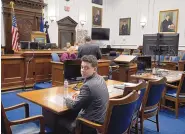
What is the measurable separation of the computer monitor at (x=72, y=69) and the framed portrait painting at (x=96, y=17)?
840cm

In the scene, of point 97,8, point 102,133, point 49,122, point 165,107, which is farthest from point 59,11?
point 102,133

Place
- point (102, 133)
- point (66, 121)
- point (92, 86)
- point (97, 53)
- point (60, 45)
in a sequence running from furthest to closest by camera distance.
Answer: point (60, 45) → point (97, 53) → point (66, 121) → point (92, 86) → point (102, 133)

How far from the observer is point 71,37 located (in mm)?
10203

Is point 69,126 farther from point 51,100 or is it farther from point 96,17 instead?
point 96,17

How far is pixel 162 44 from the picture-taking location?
4.52 m

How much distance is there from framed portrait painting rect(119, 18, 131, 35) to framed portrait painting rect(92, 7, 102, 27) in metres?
1.25

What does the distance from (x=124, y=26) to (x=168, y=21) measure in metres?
2.57

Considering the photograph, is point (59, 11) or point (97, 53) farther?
point (59, 11)

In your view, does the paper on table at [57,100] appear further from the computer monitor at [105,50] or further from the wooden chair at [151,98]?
the computer monitor at [105,50]

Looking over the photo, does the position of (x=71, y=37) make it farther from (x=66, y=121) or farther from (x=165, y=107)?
(x=66, y=121)

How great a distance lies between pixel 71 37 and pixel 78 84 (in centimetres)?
739

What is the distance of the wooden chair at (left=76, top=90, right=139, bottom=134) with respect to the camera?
5.70ft

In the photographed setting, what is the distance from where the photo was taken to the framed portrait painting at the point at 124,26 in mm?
11102

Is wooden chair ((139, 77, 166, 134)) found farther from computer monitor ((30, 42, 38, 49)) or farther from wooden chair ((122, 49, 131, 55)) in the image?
wooden chair ((122, 49, 131, 55))
